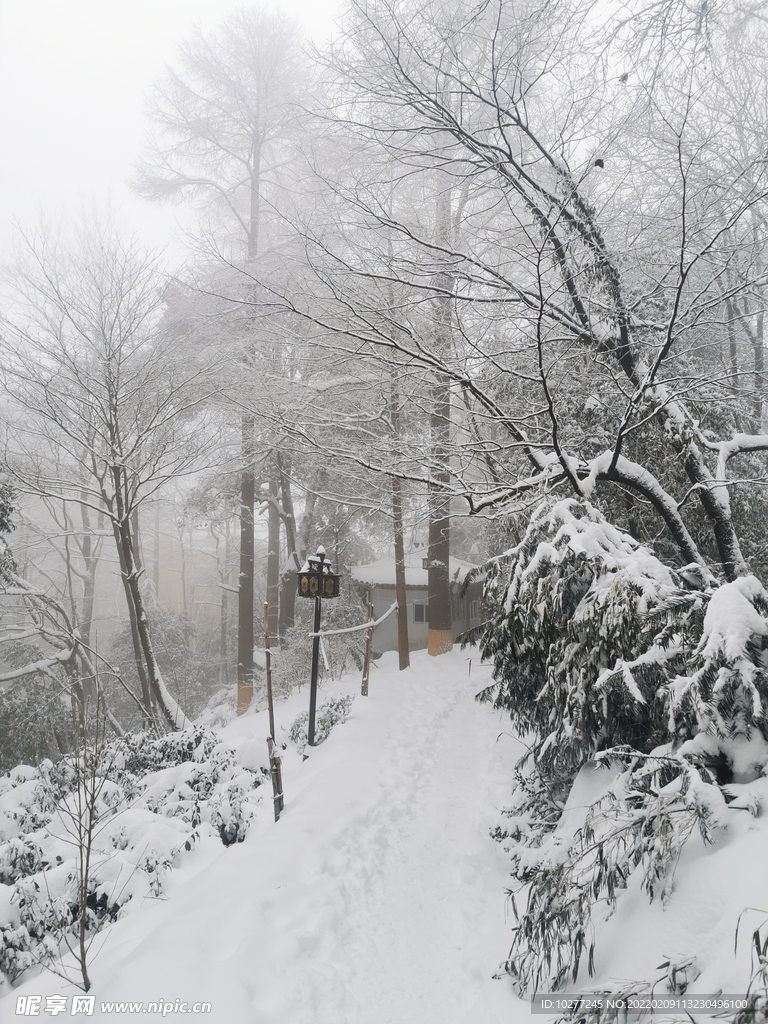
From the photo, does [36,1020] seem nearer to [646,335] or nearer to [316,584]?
[316,584]

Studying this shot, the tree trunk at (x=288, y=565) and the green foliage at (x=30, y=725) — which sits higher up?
the tree trunk at (x=288, y=565)

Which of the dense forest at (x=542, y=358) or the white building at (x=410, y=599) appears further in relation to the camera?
the white building at (x=410, y=599)

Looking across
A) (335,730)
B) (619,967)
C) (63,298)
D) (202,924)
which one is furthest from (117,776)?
Result: (63,298)

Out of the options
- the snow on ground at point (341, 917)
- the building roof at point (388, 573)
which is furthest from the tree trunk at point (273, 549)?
the snow on ground at point (341, 917)

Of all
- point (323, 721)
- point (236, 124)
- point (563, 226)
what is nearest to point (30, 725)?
point (323, 721)

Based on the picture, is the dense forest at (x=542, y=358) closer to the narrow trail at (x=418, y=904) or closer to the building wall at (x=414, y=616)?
the narrow trail at (x=418, y=904)

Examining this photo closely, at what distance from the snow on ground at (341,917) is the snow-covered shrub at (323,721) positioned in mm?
1331

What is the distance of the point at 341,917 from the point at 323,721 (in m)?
4.29

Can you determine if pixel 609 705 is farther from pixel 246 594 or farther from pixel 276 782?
pixel 246 594

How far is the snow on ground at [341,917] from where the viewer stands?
2.62 metres

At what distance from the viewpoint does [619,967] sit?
2270mm

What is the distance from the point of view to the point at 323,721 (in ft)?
24.8

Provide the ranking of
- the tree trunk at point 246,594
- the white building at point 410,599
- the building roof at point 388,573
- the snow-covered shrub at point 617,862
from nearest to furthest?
the snow-covered shrub at point 617,862
the tree trunk at point 246,594
the building roof at point 388,573
the white building at point 410,599

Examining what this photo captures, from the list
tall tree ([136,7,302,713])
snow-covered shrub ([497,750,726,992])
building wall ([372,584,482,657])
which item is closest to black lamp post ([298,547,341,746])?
snow-covered shrub ([497,750,726,992])
